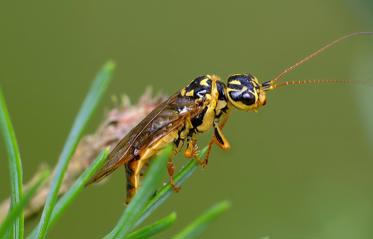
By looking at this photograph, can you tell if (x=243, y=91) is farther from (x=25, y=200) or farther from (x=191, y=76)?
(x=191, y=76)

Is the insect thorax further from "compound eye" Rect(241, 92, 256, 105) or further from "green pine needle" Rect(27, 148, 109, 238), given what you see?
"green pine needle" Rect(27, 148, 109, 238)

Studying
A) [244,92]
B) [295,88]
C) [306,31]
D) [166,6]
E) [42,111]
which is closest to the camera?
[244,92]

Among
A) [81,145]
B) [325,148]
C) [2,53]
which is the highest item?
[2,53]

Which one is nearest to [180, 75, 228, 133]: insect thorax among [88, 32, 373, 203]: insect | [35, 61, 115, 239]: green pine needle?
[88, 32, 373, 203]: insect

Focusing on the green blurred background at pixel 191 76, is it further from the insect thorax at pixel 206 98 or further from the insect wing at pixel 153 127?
the insect wing at pixel 153 127

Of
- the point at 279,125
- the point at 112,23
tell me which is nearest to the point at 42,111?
the point at 112,23

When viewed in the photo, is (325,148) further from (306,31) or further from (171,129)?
(171,129)
